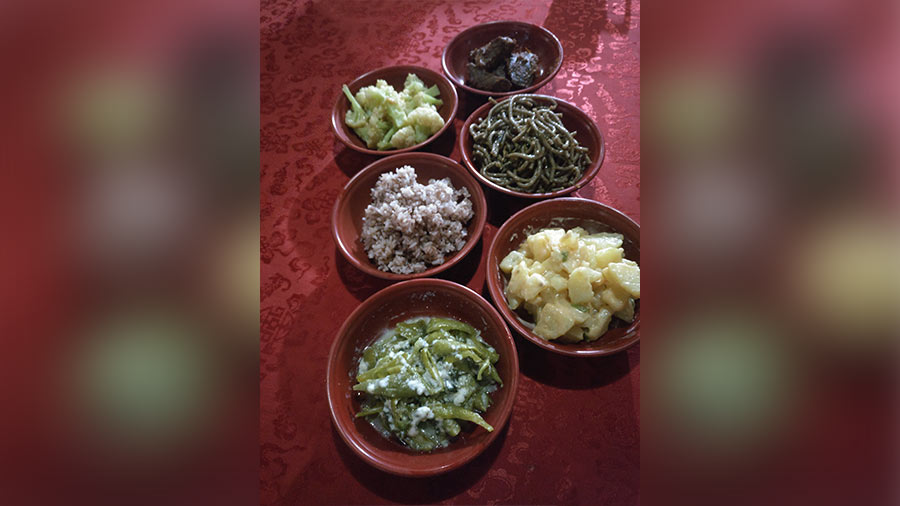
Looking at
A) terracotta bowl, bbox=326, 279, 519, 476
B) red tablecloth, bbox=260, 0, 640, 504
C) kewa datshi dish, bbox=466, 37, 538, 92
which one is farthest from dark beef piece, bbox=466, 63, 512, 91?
terracotta bowl, bbox=326, 279, 519, 476

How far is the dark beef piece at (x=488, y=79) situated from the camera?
3.36 metres

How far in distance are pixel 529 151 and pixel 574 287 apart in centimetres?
103

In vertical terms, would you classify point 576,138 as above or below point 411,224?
above

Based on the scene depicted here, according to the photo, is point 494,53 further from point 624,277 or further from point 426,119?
point 624,277

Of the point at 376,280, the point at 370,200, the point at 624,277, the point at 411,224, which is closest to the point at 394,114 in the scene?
the point at 370,200

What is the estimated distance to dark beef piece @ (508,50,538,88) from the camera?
11.2ft

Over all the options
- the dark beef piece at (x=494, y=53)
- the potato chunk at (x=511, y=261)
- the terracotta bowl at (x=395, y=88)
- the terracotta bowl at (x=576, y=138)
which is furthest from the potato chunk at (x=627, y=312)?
the dark beef piece at (x=494, y=53)

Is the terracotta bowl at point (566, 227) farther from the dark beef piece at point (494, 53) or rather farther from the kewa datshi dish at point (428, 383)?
the dark beef piece at point (494, 53)

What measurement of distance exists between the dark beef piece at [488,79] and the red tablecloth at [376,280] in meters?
0.14

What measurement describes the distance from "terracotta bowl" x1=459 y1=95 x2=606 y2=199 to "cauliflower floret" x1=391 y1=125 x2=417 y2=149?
1.02 feet

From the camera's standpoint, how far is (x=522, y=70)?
3414 mm
